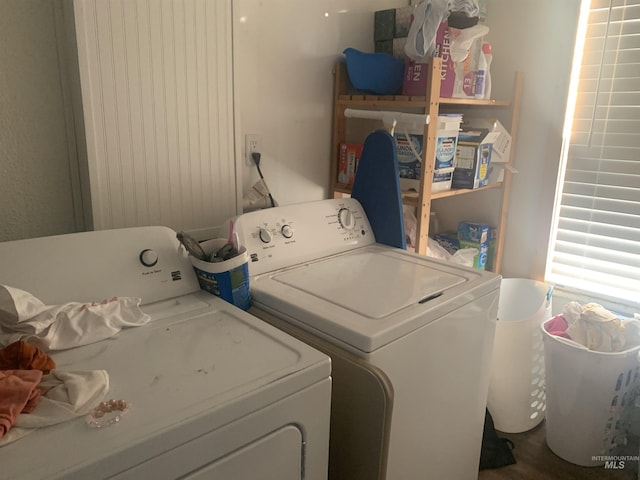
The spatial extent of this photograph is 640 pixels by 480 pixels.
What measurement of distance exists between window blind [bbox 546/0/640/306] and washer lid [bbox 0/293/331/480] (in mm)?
1734

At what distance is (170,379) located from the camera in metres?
0.86

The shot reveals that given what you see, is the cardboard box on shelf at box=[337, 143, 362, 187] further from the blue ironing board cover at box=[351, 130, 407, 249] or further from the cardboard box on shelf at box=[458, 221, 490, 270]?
the cardboard box on shelf at box=[458, 221, 490, 270]

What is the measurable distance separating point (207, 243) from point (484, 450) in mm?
1363

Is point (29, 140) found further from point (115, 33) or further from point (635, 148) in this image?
point (635, 148)

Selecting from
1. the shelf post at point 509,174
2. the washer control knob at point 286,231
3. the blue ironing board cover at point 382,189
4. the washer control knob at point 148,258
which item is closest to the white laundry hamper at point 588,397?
the shelf post at point 509,174

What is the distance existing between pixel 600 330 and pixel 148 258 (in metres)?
1.63

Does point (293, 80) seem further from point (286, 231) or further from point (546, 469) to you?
point (546, 469)

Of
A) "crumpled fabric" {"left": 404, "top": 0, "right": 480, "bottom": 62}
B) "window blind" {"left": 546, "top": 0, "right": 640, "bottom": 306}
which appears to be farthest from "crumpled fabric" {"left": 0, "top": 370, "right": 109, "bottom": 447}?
"window blind" {"left": 546, "top": 0, "right": 640, "bottom": 306}

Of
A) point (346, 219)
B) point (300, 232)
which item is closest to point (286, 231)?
point (300, 232)

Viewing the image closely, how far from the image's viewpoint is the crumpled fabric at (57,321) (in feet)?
3.05

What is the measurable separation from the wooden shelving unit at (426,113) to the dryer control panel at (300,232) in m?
0.28

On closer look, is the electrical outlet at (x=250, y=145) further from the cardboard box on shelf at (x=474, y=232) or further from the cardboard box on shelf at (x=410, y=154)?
the cardboard box on shelf at (x=474, y=232)

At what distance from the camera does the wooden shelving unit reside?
180cm

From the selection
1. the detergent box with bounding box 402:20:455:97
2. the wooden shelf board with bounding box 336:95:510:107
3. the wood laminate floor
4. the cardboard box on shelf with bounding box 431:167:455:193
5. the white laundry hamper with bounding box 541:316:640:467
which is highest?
the detergent box with bounding box 402:20:455:97
